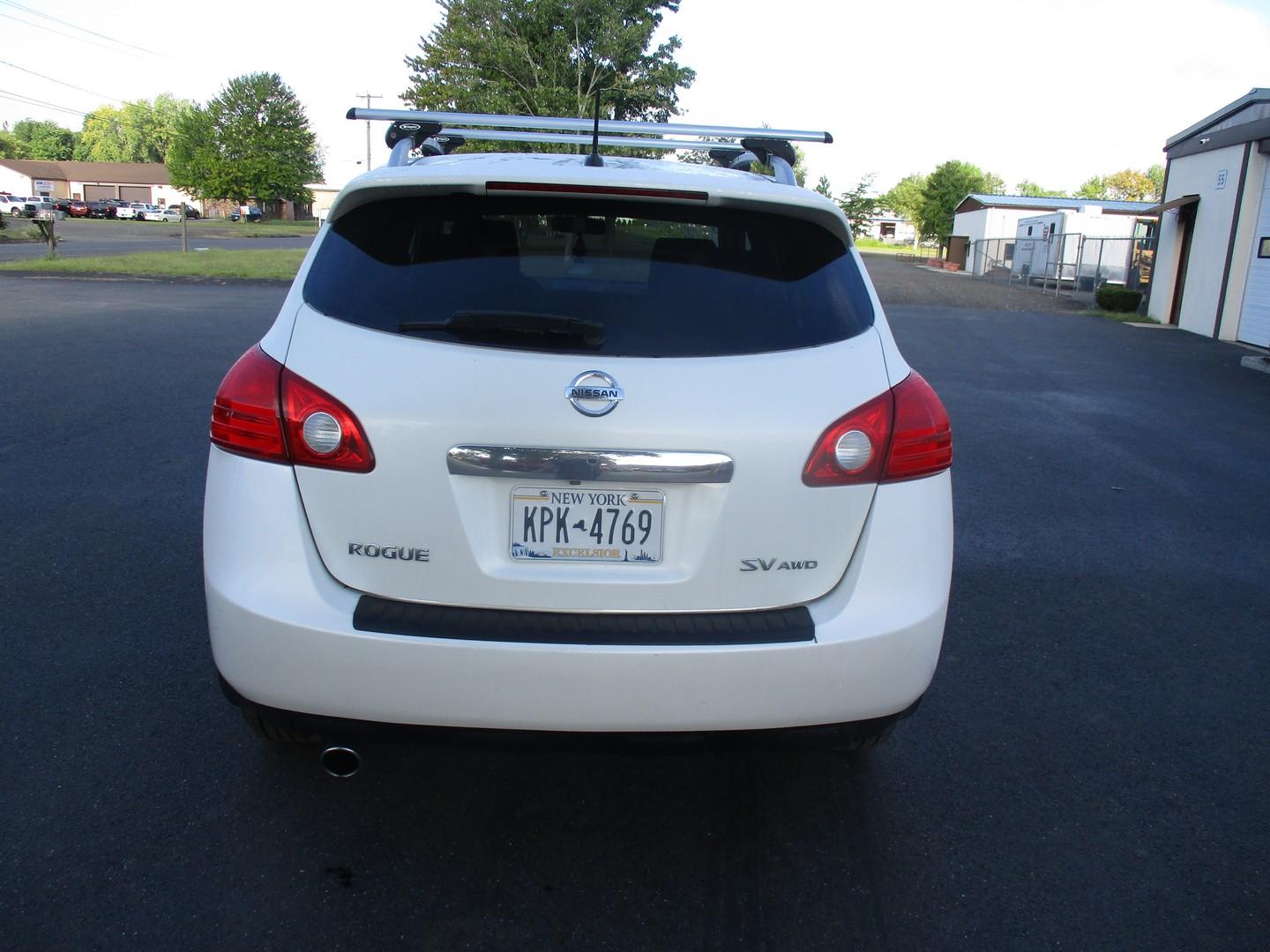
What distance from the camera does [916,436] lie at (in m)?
2.63

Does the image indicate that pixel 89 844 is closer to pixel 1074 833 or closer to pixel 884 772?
pixel 884 772

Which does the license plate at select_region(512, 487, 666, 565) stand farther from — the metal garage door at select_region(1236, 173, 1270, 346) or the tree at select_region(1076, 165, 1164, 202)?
the tree at select_region(1076, 165, 1164, 202)

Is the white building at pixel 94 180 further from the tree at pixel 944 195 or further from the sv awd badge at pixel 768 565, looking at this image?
the sv awd badge at pixel 768 565

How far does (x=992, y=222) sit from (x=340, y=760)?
6405 cm

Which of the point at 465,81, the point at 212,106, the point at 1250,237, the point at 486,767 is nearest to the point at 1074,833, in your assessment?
the point at 486,767

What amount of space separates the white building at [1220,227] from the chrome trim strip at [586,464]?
19.6 m

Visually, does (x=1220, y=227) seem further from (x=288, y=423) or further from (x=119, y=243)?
(x=119, y=243)

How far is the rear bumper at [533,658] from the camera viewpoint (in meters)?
2.40

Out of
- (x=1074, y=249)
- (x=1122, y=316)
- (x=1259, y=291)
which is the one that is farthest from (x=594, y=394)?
(x=1074, y=249)

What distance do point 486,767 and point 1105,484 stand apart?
18.3 ft

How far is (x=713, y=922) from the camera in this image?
2568 mm

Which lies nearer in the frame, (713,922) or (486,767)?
(713,922)

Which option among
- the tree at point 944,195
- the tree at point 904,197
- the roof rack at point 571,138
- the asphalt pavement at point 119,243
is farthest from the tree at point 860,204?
the roof rack at point 571,138

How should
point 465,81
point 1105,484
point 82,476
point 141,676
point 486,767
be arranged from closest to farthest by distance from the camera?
point 486,767 < point 141,676 < point 82,476 < point 1105,484 < point 465,81
